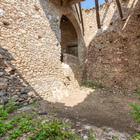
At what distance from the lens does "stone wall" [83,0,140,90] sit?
17.2 ft

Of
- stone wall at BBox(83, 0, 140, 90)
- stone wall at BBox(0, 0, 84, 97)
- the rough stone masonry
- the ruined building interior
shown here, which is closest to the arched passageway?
the ruined building interior

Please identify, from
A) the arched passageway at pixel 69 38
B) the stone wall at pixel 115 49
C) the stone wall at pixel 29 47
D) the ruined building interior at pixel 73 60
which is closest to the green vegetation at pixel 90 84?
the ruined building interior at pixel 73 60

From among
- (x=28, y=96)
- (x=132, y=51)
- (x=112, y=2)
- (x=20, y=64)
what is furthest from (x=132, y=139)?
(x=112, y=2)

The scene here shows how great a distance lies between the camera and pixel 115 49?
18.9 ft

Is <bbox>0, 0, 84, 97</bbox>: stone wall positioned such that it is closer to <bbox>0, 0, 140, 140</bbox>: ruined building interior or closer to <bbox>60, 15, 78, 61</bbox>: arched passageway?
<bbox>0, 0, 140, 140</bbox>: ruined building interior

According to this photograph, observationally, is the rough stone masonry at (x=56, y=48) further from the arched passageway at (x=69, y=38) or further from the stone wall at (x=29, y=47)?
the arched passageway at (x=69, y=38)

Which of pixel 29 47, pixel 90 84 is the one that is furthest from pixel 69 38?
pixel 29 47

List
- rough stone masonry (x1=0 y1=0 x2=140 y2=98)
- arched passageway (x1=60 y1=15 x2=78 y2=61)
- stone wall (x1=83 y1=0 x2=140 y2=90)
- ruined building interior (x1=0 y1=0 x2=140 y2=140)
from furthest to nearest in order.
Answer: arched passageway (x1=60 y1=15 x2=78 y2=61) → stone wall (x1=83 y1=0 x2=140 y2=90) → rough stone masonry (x1=0 y1=0 x2=140 y2=98) → ruined building interior (x1=0 y1=0 x2=140 y2=140)

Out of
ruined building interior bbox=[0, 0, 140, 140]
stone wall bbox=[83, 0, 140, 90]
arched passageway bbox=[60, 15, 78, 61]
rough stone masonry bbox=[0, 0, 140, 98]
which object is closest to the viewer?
ruined building interior bbox=[0, 0, 140, 140]

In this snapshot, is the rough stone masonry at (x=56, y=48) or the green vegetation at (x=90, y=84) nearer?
the rough stone masonry at (x=56, y=48)

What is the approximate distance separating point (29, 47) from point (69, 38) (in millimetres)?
5144

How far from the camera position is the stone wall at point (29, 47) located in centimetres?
299

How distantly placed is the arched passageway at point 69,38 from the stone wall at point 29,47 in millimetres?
3052

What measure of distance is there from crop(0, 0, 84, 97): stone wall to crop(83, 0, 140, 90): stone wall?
272cm
